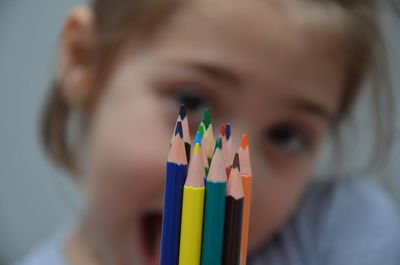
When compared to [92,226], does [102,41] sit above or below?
above

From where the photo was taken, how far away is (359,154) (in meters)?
0.49

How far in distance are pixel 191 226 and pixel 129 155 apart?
0.18 metres

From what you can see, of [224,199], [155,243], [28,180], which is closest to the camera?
[224,199]

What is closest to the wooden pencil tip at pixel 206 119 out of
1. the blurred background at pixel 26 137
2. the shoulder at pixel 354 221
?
the shoulder at pixel 354 221

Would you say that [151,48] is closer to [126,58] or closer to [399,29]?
[126,58]

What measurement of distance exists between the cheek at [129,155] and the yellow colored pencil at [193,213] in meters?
0.14

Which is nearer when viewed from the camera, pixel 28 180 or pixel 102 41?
pixel 102 41

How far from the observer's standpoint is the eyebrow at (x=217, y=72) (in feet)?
0.89

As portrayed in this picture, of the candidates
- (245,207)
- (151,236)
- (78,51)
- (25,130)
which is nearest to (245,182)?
(245,207)

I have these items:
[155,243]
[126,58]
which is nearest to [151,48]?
[126,58]

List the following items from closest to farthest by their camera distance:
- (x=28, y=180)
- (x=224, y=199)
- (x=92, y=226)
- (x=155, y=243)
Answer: (x=224, y=199) → (x=155, y=243) → (x=92, y=226) → (x=28, y=180)

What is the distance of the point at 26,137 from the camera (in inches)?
23.5

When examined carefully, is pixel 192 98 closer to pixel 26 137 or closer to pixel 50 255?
pixel 50 255

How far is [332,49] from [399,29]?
67 millimetres
